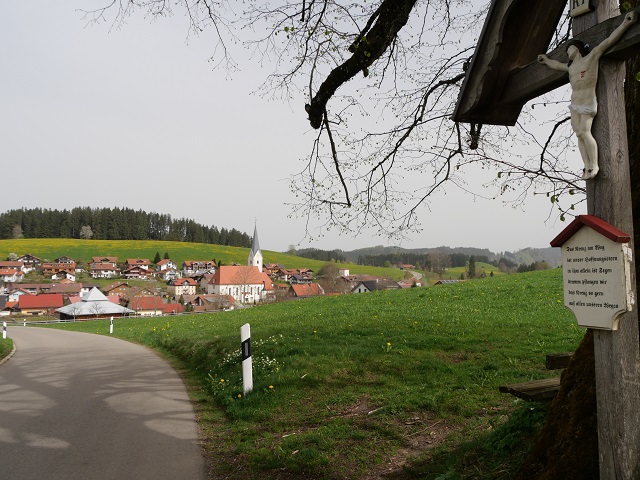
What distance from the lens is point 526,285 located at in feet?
60.4

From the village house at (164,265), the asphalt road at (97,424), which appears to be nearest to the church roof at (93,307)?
the asphalt road at (97,424)

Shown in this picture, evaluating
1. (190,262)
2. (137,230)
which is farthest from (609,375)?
(137,230)

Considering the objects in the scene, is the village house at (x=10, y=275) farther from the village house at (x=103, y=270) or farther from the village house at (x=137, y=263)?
the village house at (x=137, y=263)

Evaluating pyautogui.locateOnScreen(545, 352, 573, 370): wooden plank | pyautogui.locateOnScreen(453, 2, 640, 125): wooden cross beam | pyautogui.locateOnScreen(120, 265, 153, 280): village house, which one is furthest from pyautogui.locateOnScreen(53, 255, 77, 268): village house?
pyautogui.locateOnScreen(453, 2, 640, 125): wooden cross beam

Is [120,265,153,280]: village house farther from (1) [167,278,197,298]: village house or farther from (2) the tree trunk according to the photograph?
(2) the tree trunk

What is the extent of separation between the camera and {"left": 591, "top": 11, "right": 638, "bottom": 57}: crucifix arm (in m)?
2.32

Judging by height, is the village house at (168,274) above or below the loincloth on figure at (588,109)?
below

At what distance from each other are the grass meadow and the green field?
97.4m

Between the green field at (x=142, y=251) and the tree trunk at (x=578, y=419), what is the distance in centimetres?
10422

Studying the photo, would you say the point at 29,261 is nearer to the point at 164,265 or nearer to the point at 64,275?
the point at 64,275

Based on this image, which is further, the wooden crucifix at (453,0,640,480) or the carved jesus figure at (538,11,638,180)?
the carved jesus figure at (538,11,638,180)

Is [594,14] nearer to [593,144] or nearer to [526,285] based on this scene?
[593,144]

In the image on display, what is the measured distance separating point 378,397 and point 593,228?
437cm

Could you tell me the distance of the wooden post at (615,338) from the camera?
2.28 metres
